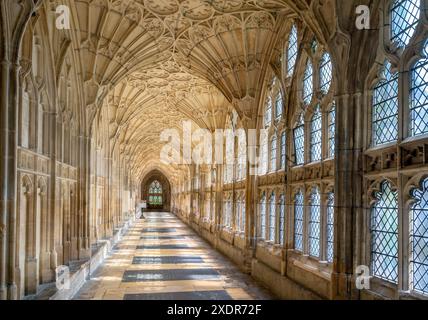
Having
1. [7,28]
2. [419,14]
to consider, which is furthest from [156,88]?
[419,14]

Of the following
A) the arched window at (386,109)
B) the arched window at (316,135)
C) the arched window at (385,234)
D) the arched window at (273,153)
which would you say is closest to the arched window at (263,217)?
the arched window at (273,153)

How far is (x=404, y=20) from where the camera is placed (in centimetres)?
779

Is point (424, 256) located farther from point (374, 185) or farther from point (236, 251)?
point (236, 251)

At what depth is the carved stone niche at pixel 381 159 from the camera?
7757 mm

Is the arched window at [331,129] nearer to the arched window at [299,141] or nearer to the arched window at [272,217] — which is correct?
the arched window at [299,141]

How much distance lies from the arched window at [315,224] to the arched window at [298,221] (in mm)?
708

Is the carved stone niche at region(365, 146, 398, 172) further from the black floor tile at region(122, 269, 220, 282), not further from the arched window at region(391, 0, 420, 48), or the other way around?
the black floor tile at region(122, 269, 220, 282)

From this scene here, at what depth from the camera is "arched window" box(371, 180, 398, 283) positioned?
7.98m

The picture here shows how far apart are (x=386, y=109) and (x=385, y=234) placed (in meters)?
2.36

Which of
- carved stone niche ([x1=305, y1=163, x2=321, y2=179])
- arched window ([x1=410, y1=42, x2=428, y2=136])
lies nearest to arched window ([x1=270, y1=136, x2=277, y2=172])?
carved stone niche ([x1=305, y1=163, x2=321, y2=179])

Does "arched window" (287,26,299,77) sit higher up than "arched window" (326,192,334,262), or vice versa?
"arched window" (287,26,299,77)

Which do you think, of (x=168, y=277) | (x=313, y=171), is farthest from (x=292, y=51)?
(x=168, y=277)

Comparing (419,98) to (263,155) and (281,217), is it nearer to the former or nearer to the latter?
(281,217)

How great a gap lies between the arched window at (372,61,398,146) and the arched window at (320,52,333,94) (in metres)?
2.30
